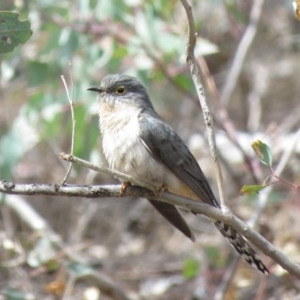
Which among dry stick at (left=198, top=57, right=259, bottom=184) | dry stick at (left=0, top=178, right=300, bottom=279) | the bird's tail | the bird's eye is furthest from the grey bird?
dry stick at (left=198, top=57, right=259, bottom=184)

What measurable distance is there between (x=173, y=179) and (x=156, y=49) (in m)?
2.31

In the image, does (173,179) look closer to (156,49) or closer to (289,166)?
(156,49)

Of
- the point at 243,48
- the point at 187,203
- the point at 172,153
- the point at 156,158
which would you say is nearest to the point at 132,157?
the point at 156,158

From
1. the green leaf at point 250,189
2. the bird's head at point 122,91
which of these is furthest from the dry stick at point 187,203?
the bird's head at point 122,91

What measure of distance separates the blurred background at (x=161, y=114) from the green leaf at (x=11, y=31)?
2.41 meters

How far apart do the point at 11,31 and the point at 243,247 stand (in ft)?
6.70

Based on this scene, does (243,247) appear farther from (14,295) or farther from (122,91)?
(14,295)

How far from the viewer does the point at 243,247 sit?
427 centimetres

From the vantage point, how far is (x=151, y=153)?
4.28 m

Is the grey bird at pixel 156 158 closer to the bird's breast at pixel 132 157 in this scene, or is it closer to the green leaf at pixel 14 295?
the bird's breast at pixel 132 157

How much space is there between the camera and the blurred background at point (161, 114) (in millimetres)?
6066

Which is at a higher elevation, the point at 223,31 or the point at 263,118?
the point at 223,31

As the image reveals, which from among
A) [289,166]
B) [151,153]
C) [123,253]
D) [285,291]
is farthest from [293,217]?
[151,153]

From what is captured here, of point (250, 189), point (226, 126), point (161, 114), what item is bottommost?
point (161, 114)
